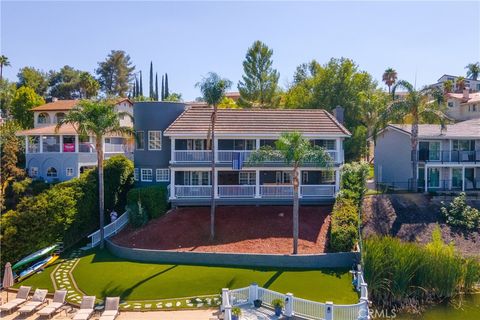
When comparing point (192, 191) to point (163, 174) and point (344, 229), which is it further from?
point (344, 229)

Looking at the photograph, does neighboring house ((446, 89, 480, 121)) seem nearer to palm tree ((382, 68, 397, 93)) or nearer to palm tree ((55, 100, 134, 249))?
palm tree ((382, 68, 397, 93))

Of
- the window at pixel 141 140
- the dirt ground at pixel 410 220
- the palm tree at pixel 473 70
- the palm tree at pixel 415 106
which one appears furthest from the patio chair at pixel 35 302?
the palm tree at pixel 473 70

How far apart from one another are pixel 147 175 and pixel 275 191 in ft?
32.0

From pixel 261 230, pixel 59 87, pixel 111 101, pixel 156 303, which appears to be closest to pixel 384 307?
pixel 261 230

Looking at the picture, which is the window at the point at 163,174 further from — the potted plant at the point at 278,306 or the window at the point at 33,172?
the potted plant at the point at 278,306

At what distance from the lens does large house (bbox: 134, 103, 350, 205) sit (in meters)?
28.2

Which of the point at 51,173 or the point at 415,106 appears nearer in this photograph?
the point at 415,106

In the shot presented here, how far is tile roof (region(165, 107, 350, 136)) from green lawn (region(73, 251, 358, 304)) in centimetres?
996

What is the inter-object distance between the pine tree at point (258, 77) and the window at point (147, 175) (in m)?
25.4

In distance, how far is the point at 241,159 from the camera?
92.1ft

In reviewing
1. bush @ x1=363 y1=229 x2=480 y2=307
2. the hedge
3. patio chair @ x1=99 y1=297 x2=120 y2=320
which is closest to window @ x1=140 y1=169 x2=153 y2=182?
the hedge

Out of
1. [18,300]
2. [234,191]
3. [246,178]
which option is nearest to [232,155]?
[234,191]

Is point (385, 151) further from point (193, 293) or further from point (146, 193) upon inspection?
point (193, 293)

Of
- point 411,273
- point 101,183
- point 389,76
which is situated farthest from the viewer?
point 389,76
